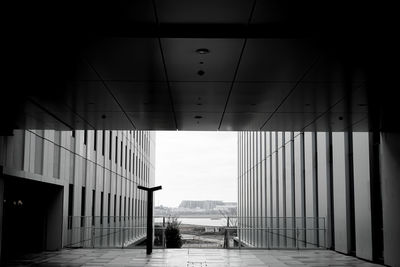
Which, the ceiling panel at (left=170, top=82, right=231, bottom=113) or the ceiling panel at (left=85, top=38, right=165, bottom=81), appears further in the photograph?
the ceiling panel at (left=170, top=82, right=231, bottom=113)

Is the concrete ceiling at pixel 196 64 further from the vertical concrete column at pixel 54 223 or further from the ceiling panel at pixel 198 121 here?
the vertical concrete column at pixel 54 223

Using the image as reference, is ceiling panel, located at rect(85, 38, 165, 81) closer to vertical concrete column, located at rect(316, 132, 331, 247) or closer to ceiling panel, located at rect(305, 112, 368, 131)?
ceiling panel, located at rect(305, 112, 368, 131)

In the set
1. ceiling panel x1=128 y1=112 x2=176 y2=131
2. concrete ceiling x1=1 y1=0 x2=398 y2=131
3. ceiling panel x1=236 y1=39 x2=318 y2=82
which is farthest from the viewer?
ceiling panel x1=128 y1=112 x2=176 y2=131

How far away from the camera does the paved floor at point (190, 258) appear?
52.8ft

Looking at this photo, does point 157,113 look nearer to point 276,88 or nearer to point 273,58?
point 276,88

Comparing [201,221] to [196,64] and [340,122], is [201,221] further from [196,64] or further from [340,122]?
[196,64]

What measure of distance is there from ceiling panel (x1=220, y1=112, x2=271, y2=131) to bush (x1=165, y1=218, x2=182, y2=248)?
6263mm

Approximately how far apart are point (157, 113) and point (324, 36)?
7.86m

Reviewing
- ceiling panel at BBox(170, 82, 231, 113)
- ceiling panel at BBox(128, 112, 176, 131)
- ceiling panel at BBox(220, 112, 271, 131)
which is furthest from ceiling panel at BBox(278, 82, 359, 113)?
ceiling panel at BBox(128, 112, 176, 131)

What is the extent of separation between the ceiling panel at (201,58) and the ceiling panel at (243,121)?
4452 mm

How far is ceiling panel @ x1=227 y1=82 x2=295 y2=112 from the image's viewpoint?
11797 millimetres

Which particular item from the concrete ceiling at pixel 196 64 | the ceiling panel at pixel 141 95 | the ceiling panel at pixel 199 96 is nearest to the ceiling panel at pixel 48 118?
the concrete ceiling at pixel 196 64

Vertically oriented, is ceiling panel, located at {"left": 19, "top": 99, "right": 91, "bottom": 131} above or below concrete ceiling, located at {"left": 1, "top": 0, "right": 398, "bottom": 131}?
below

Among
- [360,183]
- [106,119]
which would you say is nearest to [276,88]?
[106,119]
